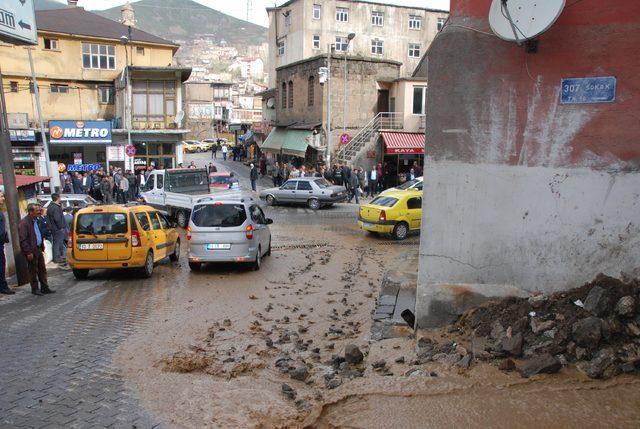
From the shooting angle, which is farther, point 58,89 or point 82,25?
point 82,25

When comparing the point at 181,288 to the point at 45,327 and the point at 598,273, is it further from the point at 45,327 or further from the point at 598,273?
the point at 598,273

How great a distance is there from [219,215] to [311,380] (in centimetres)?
768

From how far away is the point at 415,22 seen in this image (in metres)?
57.2

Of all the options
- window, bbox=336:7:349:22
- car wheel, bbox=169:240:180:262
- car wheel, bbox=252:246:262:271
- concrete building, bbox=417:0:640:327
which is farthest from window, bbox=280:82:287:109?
concrete building, bbox=417:0:640:327

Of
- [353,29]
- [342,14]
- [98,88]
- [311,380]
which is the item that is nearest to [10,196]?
[311,380]

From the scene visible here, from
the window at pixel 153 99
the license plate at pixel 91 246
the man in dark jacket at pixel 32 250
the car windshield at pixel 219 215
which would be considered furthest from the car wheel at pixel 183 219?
the window at pixel 153 99

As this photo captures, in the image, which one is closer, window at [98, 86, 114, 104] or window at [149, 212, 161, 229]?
window at [149, 212, 161, 229]

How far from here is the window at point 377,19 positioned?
55875mm

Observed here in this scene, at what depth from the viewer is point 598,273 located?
7148mm

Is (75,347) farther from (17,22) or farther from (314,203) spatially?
(314,203)

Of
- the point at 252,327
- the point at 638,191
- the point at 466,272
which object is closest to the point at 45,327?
the point at 252,327

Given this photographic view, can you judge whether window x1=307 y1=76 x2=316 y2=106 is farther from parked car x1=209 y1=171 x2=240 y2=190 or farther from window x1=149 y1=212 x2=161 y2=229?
window x1=149 y1=212 x2=161 y2=229

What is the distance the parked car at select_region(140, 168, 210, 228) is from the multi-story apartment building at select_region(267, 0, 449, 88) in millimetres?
32803

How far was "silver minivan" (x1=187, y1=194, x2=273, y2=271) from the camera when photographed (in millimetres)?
13625
